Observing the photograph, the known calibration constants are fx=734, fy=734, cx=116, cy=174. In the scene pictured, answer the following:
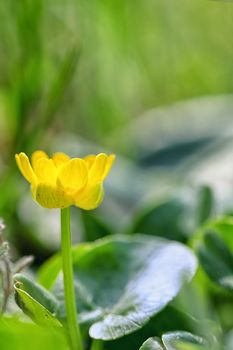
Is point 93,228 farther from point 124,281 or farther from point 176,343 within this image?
point 176,343

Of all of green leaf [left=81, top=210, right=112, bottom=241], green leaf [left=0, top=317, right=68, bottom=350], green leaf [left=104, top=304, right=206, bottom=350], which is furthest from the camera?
green leaf [left=81, top=210, right=112, bottom=241]

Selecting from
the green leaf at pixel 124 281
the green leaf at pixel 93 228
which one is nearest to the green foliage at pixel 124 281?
the green leaf at pixel 124 281

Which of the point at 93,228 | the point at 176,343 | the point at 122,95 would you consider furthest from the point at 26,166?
the point at 122,95

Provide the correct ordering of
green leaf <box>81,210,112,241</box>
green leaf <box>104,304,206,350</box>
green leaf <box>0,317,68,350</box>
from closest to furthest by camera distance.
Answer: green leaf <box>0,317,68,350</box> < green leaf <box>104,304,206,350</box> < green leaf <box>81,210,112,241</box>

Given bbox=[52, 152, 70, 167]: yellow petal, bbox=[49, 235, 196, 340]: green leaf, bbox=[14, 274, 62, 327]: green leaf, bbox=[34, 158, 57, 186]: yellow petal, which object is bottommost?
bbox=[49, 235, 196, 340]: green leaf

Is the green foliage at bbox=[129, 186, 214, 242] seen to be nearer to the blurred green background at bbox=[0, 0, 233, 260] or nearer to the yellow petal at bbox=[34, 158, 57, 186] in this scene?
the blurred green background at bbox=[0, 0, 233, 260]

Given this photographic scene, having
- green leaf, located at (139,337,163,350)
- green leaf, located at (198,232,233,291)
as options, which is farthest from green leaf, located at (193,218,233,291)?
green leaf, located at (139,337,163,350)

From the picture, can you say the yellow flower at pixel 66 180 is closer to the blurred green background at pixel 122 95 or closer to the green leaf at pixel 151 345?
the green leaf at pixel 151 345

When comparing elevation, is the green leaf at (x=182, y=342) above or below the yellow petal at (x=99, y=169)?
below
